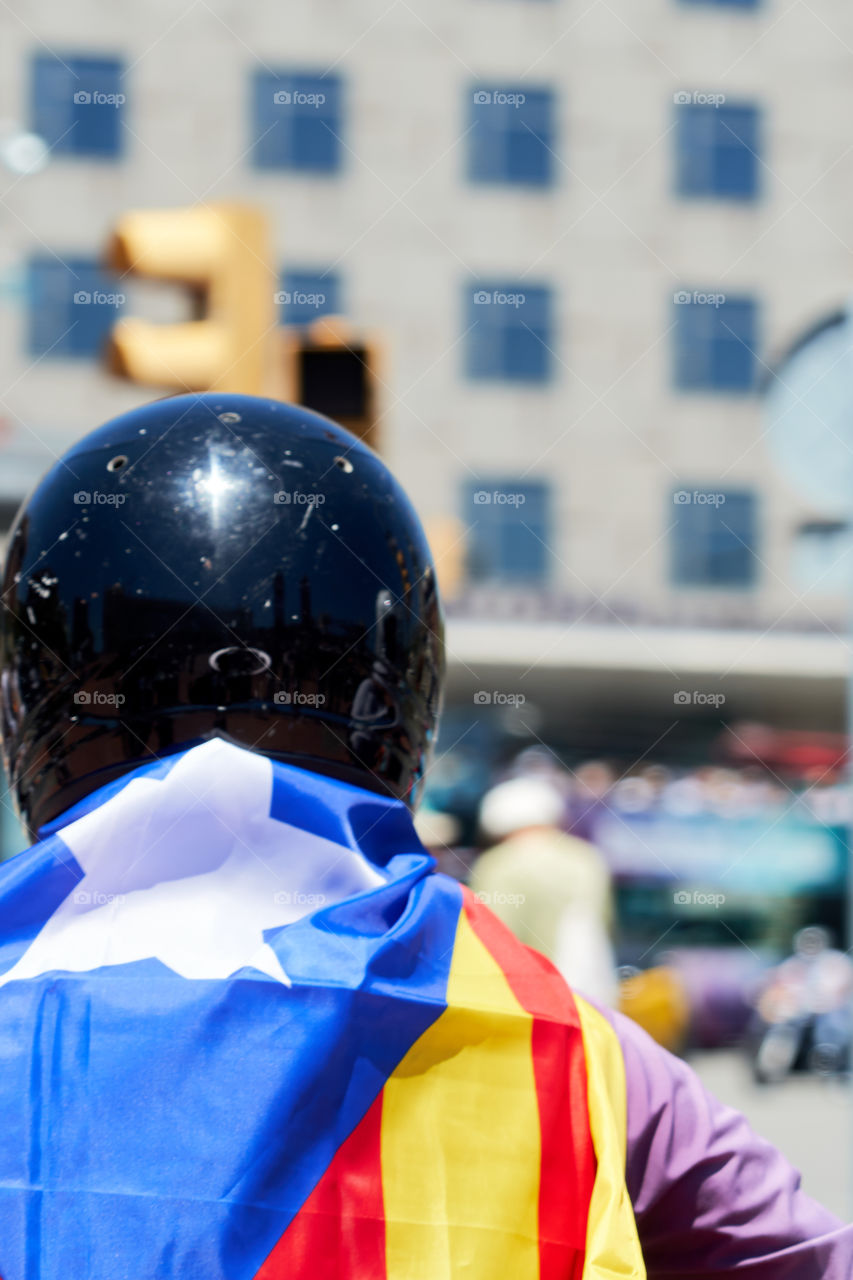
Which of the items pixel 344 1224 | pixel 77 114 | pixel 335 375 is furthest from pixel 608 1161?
pixel 77 114

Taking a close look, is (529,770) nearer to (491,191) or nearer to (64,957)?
(64,957)

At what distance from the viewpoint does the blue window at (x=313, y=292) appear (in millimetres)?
23750

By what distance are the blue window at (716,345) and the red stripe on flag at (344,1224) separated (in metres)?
24.7

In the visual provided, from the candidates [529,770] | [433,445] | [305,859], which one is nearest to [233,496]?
[305,859]

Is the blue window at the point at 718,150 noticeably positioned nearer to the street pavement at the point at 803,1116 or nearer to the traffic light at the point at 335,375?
the street pavement at the point at 803,1116

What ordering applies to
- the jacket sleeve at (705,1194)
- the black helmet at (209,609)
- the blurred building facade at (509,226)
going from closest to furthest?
the jacket sleeve at (705,1194) < the black helmet at (209,609) < the blurred building facade at (509,226)

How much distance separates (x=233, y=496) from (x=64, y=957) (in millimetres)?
542

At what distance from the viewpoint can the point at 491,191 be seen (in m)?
24.9

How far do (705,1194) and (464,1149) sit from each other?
0.25 meters

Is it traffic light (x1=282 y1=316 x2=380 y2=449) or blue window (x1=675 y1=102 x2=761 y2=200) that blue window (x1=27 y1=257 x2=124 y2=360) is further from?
traffic light (x1=282 y1=316 x2=380 y2=449)

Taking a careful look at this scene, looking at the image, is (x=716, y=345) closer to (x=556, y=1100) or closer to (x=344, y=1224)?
(x=556, y=1100)

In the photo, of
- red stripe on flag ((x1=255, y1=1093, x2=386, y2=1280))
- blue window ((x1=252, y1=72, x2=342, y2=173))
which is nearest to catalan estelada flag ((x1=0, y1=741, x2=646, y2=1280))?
red stripe on flag ((x1=255, y1=1093, x2=386, y2=1280))

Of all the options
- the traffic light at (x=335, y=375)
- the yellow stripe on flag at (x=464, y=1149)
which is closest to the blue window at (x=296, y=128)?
the traffic light at (x=335, y=375)

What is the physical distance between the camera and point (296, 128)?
24891 mm
